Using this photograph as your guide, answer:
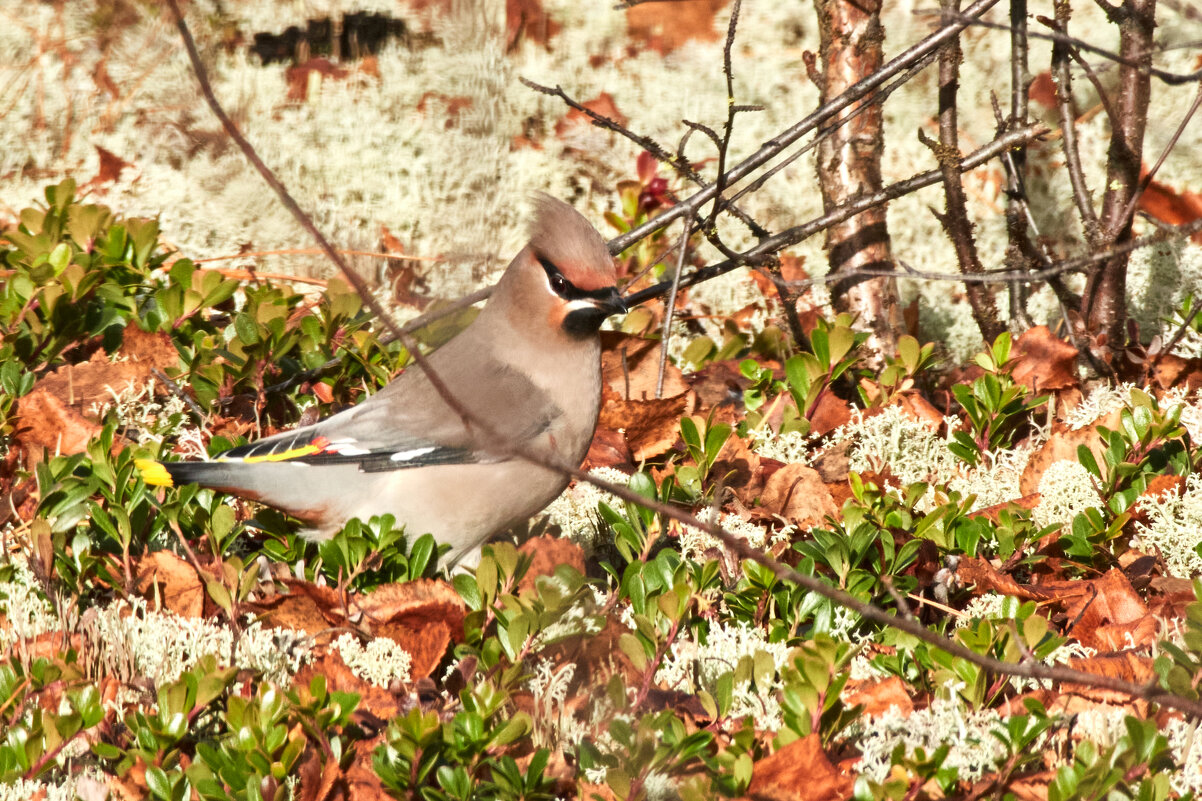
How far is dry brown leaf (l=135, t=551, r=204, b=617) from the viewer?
2656mm

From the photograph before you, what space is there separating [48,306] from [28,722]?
5.79 ft

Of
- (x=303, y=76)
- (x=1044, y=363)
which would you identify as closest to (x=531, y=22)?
(x=303, y=76)

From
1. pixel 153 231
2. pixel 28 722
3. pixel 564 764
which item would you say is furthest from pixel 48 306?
pixel 564 764

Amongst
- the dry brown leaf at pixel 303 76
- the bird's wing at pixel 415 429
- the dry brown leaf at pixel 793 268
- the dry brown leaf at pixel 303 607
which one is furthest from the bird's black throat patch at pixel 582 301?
the dry brown leaf at pixel 303 76

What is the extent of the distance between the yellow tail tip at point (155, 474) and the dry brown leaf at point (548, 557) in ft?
2.80

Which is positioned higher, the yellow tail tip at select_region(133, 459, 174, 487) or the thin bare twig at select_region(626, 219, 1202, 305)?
the thin bare twig at select_region(626, 219, 1202, 305)

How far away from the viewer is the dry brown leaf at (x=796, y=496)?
3.11 metres

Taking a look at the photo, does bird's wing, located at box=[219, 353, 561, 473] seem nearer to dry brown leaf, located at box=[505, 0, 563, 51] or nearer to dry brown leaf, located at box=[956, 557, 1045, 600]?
dry brown leaf, located at box=[956, 557, 1045, 600]

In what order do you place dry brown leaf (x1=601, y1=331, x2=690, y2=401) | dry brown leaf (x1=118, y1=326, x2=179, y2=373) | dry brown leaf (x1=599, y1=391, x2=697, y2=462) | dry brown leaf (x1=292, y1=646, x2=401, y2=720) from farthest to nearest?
1. dry brown leaf (x1=601, y1=331, x2=690, y2=401)
2. dry brown leaf (x1=118, y1=326, x2=179, y2=373)
3. dry brown leaf (x1=599, y1=391, x2=697, y2=462)
4. dry brown leaf (x1=292, y1=646, x2=401, y2=720)

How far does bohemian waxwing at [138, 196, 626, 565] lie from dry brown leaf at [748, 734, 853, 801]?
3.46 ft

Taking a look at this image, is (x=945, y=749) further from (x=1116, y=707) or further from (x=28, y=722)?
(x=28, y=722)

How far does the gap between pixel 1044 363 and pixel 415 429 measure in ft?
6.28

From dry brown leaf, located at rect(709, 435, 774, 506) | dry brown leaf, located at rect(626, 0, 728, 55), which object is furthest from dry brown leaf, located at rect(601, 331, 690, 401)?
dry brown leaf, located at rect(626, 0, 728, 55)

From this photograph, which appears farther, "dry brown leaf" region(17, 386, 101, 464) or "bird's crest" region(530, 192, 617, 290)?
"dry brown leaf" region(17, 386, 101, 464)
